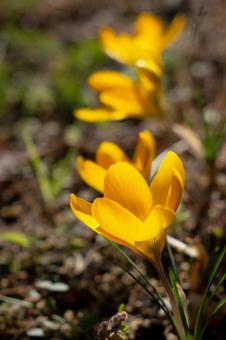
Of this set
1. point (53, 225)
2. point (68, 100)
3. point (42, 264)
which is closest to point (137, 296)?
point (42, 264)

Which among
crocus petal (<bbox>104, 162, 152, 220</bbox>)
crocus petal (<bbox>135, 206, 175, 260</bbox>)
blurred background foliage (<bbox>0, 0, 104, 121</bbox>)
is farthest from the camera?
blurred background foliage (<bbox>0, 0, 104, 121</bbox>)

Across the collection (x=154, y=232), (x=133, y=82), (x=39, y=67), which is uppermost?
(x=133, y=82)

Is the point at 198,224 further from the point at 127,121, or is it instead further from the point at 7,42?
the point at 7,42

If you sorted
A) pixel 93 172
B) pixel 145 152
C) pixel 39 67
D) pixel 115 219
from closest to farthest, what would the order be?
pixel 115 219
pixel 93 172
pixel 145 152
pixel 39 67

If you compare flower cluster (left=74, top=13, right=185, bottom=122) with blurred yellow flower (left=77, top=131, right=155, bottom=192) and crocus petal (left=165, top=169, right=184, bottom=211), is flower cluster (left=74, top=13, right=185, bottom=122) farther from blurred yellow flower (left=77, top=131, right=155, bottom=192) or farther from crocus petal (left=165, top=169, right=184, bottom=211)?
crocus petal (left=165, top=169, right=184, bottom=211)

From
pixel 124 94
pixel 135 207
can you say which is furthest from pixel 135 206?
pixel 124 94

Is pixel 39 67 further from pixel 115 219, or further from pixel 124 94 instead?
pixel 115 219

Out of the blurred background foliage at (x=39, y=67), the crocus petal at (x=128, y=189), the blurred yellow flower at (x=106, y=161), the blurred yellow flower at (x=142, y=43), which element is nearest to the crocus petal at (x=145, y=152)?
the blurred yellow flower at (x=106, y=161)

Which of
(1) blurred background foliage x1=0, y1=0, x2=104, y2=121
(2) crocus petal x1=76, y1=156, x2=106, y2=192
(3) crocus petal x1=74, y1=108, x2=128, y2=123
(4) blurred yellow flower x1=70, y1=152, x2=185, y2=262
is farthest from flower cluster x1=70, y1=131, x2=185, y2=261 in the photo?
(1) blurred background foliage x1=0, y1=0, x2=104, y2=121
